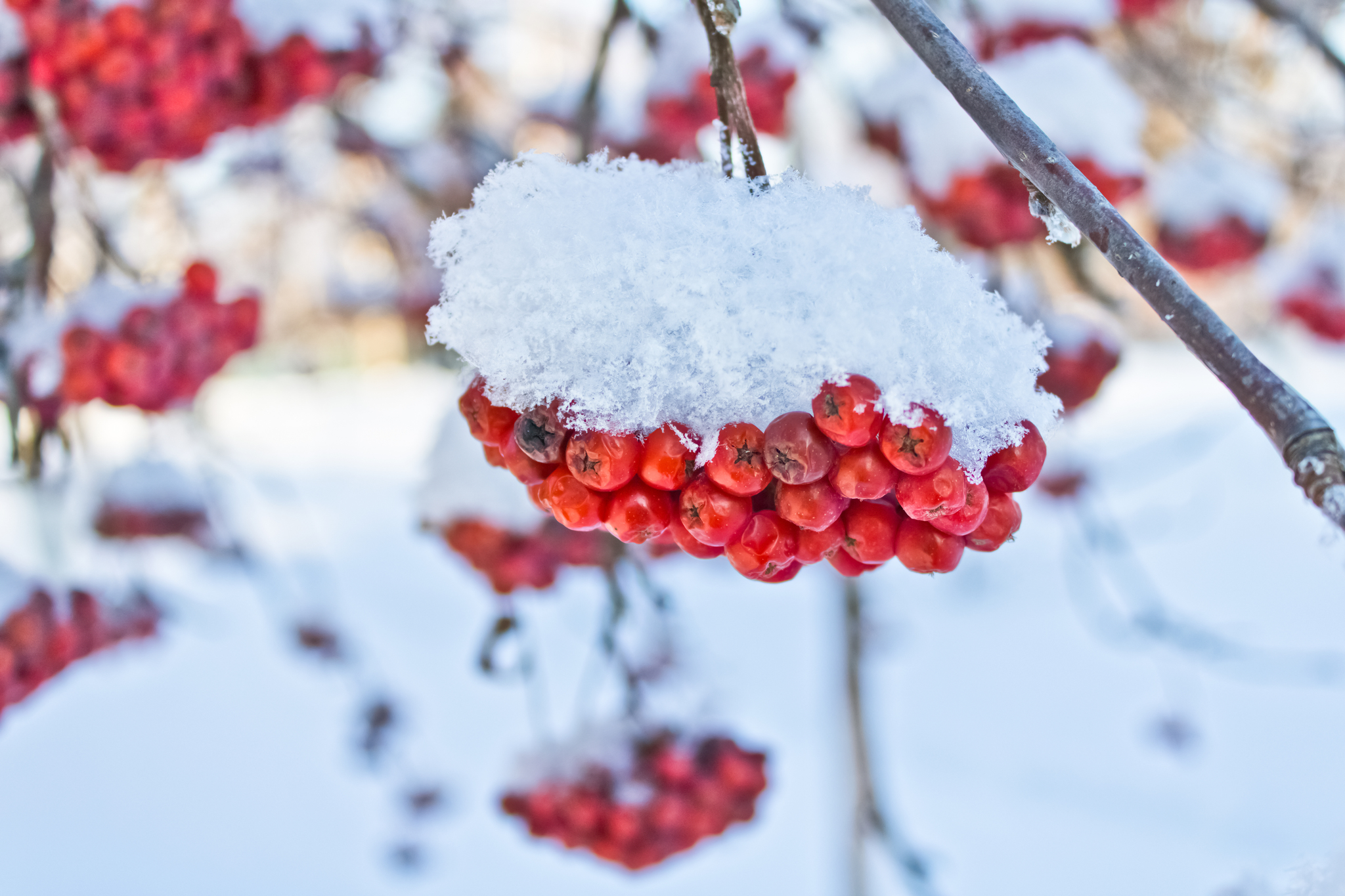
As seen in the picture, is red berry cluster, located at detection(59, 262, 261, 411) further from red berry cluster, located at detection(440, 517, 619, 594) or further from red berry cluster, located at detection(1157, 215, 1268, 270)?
red berry cluster, located at detection(1157, 215, 1268, 270)

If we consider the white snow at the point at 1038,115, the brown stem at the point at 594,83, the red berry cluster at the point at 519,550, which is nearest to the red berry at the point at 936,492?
the brown stem at the point at 594,83

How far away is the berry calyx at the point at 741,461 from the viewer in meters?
0.64

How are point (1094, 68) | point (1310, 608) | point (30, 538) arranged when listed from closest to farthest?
point (30, 538) → point (1094, 68) → point (1310, 608)

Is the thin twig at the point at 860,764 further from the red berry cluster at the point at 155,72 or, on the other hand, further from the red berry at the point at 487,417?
the red berry cluster at the point at 155,72

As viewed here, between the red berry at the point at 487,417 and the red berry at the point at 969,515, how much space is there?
13.6 inches

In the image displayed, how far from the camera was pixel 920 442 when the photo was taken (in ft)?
2.00

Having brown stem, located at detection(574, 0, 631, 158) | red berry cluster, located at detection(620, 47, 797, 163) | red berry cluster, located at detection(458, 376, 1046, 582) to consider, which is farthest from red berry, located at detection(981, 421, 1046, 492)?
red berry cluster, located at detection(620, 47, 797, 163)

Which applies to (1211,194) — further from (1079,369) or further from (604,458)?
(604,458)

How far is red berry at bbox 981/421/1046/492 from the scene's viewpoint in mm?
674

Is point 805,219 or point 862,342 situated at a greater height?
point 805,219

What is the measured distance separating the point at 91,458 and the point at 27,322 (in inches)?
33.8

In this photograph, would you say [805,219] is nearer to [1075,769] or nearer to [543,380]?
[543,380]

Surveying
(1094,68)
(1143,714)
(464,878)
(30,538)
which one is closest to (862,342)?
(1094,68)

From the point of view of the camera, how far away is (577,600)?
486 cm
